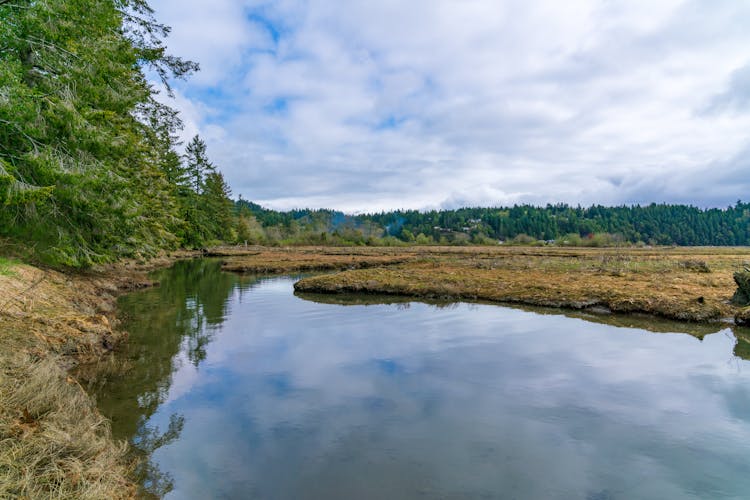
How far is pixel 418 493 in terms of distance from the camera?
17.0ft

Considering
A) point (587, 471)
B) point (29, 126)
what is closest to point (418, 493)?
point (587, 471)

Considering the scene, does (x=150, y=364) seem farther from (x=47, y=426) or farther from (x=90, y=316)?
(x=47, y=426)

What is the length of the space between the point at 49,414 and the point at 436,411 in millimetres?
6158

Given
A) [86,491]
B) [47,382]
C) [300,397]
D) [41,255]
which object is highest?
[41,255]

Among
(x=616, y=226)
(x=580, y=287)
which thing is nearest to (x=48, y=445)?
(x=580, y=287)

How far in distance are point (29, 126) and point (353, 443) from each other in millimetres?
12968

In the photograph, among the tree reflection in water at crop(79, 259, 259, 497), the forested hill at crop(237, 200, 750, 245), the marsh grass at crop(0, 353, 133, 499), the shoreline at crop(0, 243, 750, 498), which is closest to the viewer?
the marsh grass at crop(0, 353, 133, 499)

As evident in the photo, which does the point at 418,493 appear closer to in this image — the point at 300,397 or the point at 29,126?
the point at 300,397

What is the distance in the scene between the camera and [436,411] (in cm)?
780

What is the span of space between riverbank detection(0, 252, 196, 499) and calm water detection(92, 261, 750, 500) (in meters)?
0.82

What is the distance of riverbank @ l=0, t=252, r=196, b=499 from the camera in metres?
3.89

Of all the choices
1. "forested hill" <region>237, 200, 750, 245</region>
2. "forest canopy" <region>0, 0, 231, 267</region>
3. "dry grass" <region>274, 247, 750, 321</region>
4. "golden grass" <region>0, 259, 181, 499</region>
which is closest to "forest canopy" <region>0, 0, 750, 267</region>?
"forest canopy" <region>0, 0, 231, 267</region>

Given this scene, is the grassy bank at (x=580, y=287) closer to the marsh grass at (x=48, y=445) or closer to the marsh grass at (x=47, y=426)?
the marsh grass at (x=47, y=426)

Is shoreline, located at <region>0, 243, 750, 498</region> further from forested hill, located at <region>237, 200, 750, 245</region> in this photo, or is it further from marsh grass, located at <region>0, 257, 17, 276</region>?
forested hill, located at <region>237, 200, 750, 245</region>
